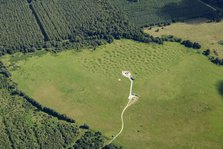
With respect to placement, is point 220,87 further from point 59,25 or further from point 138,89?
point 59,25

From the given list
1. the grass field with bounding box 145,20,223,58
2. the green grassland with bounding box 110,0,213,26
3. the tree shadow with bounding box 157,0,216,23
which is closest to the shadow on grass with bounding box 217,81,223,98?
the grass field with bounding box 145,20,223,58

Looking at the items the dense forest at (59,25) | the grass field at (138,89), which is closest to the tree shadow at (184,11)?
the dense forest at (59,25)

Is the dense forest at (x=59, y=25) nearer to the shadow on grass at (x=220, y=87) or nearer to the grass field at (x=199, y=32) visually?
the grass field at (x=199, y=32)

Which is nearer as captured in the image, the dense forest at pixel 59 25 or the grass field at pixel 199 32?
the dense forest at pixel 59 25

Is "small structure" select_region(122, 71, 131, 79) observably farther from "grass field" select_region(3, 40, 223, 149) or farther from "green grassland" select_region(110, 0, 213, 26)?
"green grassland" select_region(110, 0, 213, 26)

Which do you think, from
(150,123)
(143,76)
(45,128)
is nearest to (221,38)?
(143,76)

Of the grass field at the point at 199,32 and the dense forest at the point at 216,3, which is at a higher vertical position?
the dense forest at the point at 216,3

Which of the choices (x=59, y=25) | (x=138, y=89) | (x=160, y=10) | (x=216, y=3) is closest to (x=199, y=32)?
(x=160, y=10)
